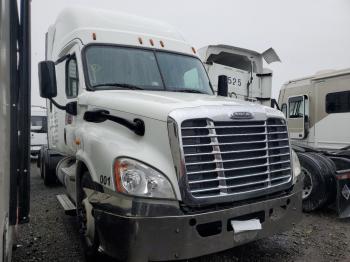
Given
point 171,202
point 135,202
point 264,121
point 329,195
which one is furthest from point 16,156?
point 329,195

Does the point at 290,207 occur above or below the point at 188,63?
below

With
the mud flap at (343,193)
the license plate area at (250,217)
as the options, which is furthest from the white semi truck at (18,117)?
the mud flap at (343,193)

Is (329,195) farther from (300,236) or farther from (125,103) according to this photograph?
(125,103)

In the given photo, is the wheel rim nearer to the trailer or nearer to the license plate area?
the trailer

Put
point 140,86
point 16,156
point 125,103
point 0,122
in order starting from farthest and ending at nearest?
point 140,86 < point 125,103 < point 16,156 < point 0,122

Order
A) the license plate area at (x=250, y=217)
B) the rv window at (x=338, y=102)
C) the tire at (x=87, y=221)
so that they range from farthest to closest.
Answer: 1. the rv window at (x=338, y=102)
2. the tire at (x=87, y=221)
3. the license plate area at (x=250, y=217)

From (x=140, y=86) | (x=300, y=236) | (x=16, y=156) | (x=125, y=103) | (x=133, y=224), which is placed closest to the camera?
(x=133, y=224)

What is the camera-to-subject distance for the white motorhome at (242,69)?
31.8 ft

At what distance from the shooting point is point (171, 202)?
306 centimetres

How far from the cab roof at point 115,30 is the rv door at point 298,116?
5.38m

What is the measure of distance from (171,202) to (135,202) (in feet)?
0.99

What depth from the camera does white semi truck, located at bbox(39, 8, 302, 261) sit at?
9.93 feet

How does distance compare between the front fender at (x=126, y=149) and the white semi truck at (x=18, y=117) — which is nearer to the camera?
the white semi truck at (x=18, y=117)

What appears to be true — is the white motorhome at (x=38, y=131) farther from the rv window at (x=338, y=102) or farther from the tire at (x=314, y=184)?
the tire at (x=314, y=184)
